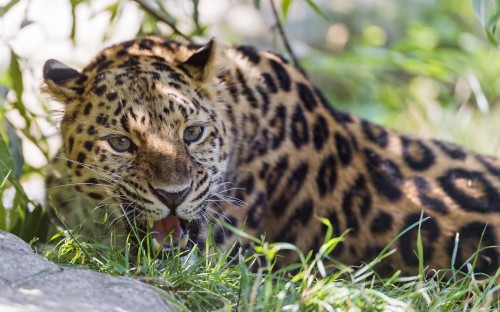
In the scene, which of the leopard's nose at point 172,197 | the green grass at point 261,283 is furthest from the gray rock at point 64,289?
the leopard's nose at point 172,197

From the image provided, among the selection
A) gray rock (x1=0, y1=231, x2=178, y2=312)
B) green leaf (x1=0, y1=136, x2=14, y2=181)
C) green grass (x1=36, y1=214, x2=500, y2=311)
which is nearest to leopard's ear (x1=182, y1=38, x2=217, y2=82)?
green grass (x1=36, y1=214, x2=500, y2=311)

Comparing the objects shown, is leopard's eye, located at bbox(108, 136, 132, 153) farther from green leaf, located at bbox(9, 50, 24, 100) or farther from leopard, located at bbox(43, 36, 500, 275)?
green leaf, located at bbox(9, 50, 24, 100)

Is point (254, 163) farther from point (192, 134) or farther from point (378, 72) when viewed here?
point (378, 72)

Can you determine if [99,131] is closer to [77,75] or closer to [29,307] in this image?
[77,75]

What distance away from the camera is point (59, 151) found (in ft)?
17.4

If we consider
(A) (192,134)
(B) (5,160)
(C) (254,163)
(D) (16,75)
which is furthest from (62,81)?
(C) (254,163)

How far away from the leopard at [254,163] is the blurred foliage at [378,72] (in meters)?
0.50

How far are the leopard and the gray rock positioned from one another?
61 cm

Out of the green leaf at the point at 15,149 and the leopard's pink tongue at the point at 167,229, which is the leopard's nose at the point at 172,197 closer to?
the leopard's pink tongue at the point at 167,229

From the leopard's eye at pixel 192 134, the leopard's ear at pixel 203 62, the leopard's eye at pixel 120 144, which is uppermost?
the leopard's ear at pixel 203 62

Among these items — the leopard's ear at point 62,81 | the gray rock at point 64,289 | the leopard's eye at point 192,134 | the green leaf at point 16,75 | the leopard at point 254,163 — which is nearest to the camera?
the gray rock at point 64,289

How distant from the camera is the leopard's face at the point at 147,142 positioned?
455 centimetres

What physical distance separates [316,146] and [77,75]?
1.55m

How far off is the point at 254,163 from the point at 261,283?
3.70 feet
